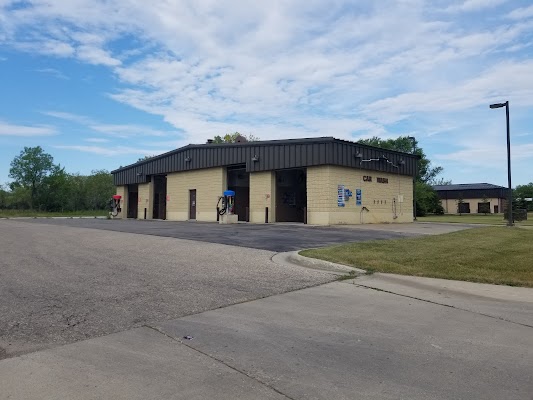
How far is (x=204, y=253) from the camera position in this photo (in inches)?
425

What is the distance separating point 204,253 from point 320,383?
25.1 feet

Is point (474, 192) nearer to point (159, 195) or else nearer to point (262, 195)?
point (159, 195)

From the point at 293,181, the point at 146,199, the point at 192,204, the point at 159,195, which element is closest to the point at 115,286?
the point at 293,181

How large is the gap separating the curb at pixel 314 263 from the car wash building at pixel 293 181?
14.5m

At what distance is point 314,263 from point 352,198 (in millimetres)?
17598

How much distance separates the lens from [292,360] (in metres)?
3.93

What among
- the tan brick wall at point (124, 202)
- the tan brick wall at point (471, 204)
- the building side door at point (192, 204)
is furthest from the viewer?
the tan brick wall at point (471, 204)

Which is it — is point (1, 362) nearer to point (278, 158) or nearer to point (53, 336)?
point (53, 336)

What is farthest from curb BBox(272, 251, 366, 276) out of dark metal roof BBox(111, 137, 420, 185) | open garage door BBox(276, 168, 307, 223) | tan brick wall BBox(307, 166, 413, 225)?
open garage door BBox(276, 168, 307, 223)

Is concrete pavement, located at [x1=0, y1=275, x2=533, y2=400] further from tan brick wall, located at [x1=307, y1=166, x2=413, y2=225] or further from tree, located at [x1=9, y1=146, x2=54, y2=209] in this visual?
tree, located at [x1=9, y1=146, x2=54, y2=209]

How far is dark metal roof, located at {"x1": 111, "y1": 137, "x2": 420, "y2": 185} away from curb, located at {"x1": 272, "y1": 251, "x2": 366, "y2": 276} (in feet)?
49.0

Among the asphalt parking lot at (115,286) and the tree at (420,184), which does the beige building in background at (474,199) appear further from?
the asphalt parking lot at (115,286)

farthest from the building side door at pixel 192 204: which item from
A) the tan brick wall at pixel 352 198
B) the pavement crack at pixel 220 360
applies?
the pavement crack at pixel 220 360

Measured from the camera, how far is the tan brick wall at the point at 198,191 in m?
31.5
